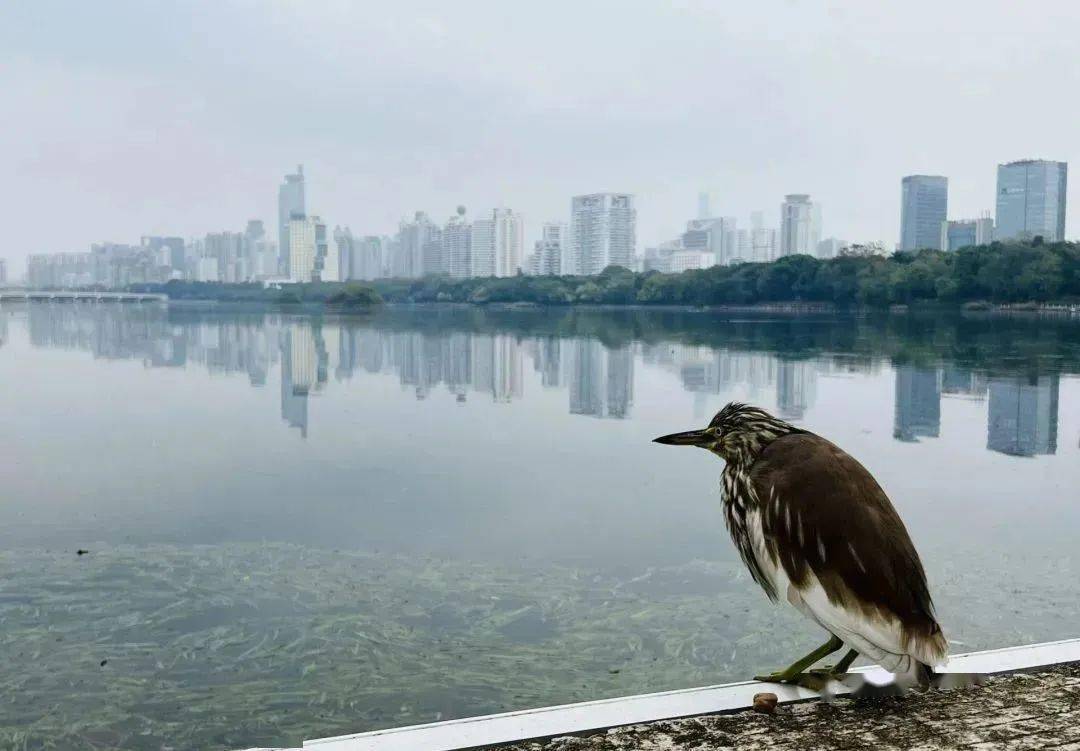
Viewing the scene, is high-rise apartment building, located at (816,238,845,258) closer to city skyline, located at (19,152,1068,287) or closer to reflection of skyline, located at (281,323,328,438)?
city skyline, located at (19,152,1068,287)

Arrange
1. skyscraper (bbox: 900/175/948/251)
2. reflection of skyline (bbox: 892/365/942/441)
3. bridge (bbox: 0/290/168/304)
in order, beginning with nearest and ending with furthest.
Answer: reflection of skyline (bbox: 892/365/942/441), skyscraper (bbox: 900/175/948/251), bridge (bbox: 0/290/168/304)

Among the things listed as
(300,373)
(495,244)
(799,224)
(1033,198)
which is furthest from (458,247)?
(300,373)

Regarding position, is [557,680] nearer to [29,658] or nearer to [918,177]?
[29,658]

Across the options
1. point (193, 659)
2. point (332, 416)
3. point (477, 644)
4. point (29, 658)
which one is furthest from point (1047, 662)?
point (332, 416)

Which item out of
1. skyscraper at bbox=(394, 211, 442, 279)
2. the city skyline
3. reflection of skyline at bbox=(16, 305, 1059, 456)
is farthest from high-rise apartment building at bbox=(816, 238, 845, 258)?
reflection of skyline at bbox=(16, 305, 1059, 456)

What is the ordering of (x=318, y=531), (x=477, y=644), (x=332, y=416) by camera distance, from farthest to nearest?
(x=332, y=416), (x=318, y=531), (x=477, y=644)
